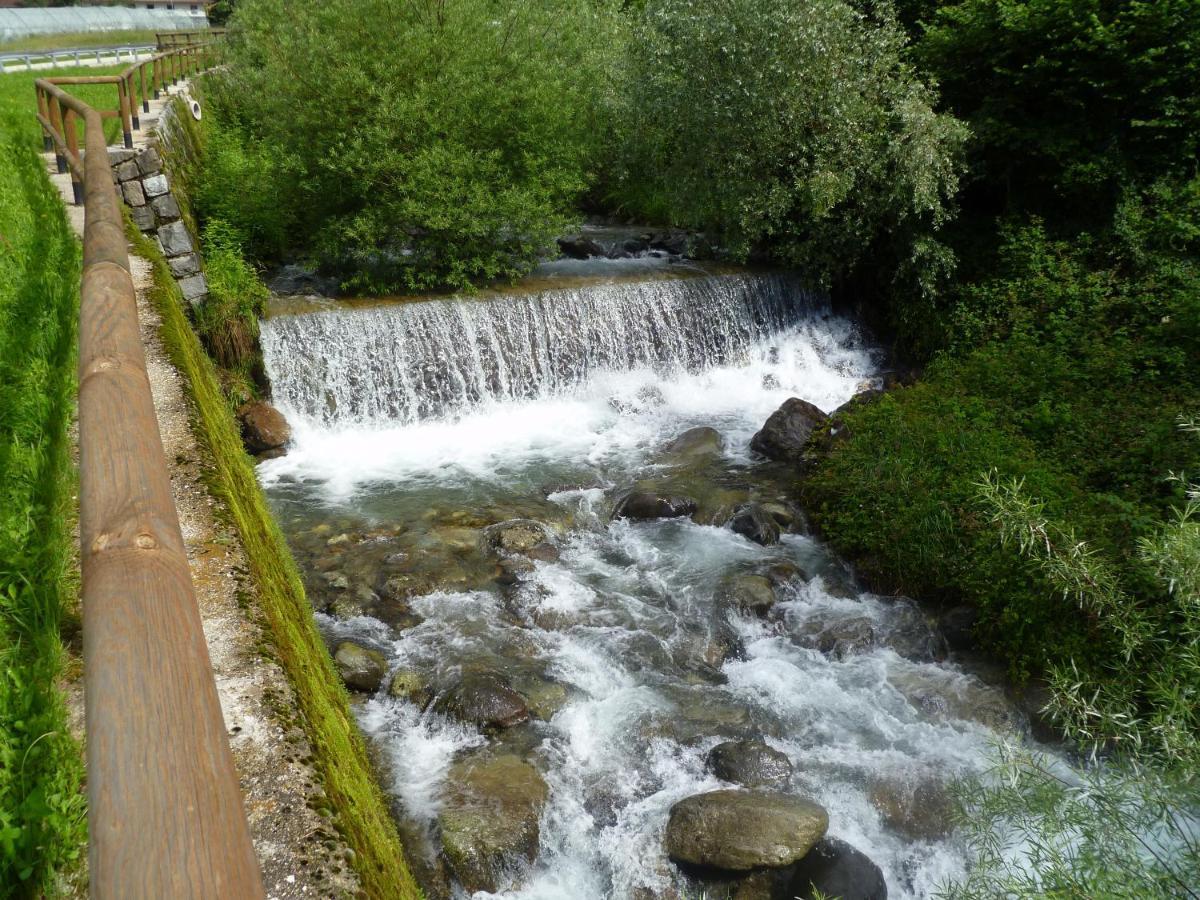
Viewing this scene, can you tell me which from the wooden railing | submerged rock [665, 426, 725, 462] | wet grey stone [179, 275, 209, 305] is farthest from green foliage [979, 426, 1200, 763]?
wet grey stone [179, 275, 209, 305]

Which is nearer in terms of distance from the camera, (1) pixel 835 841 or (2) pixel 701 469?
(1) pixel 835 841

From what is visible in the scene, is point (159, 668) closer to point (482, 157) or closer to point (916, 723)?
point (916, 723)

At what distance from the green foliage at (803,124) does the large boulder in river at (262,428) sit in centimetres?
763

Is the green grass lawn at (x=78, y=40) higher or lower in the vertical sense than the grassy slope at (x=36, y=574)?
higher

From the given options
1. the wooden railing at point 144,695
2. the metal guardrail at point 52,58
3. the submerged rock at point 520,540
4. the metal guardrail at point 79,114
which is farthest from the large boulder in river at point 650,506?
the metal guardrail at point 52,58

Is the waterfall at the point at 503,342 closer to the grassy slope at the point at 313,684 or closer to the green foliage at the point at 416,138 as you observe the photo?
the green foliage at the point at 416,138

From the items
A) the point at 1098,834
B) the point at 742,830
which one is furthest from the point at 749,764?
the point at 1098,834

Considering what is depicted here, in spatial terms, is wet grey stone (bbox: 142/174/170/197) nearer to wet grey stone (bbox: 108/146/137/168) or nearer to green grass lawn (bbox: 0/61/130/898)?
wet grey stone (bbox: 108/146/137/168)

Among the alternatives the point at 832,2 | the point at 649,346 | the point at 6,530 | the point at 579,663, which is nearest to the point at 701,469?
the point at 649,346

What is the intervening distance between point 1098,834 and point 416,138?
1248 cm

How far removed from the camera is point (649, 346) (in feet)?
44.5

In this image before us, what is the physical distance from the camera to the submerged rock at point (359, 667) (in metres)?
6.39

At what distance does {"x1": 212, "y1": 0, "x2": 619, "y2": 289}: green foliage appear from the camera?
12641mm

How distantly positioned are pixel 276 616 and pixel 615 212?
1759 centimetres
